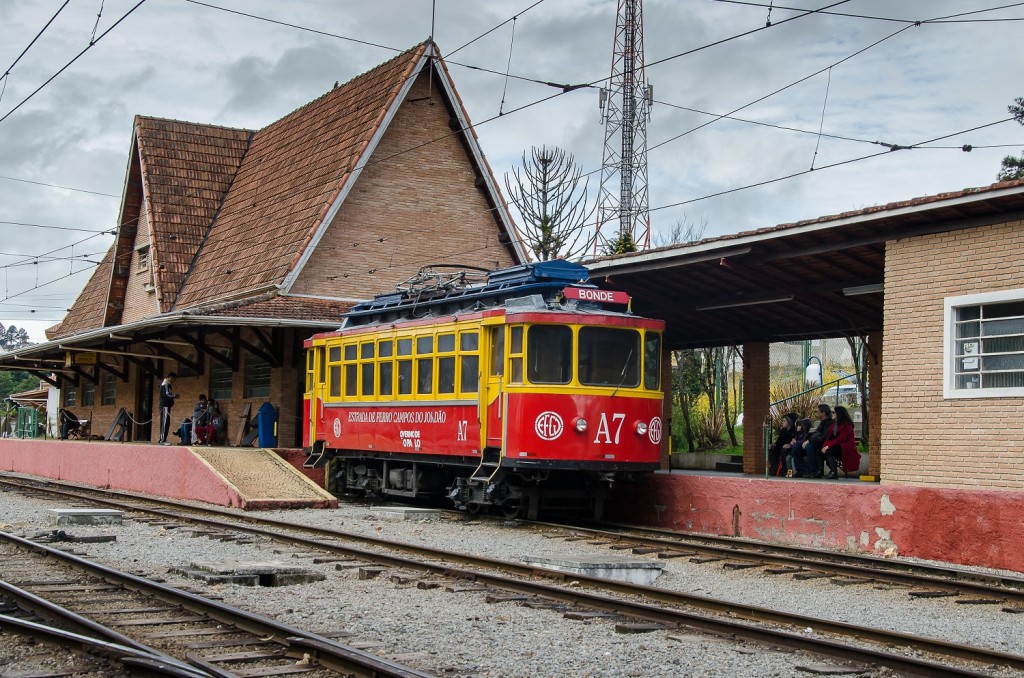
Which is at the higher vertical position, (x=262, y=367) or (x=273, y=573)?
(x=262, y=367)

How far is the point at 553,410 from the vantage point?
51.5 feet

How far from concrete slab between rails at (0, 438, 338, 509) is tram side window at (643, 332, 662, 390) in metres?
5.82

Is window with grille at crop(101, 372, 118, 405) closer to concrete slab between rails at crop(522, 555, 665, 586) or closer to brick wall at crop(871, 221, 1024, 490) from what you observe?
brick wall at crop(871, 221, 1024, 490)

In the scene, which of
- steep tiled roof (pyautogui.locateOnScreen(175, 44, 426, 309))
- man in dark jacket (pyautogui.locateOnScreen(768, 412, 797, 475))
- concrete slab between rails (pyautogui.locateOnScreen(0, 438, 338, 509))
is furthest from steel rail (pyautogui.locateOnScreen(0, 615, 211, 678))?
steep tiled roof (pyautogui.locateOnScreen(175, 44, 426, 309))

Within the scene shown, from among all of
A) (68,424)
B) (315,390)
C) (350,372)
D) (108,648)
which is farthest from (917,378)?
(68,424)

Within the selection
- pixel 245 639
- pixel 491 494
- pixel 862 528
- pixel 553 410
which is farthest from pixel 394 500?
pixel 245 639

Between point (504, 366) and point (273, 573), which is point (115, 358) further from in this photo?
point (273, 573)

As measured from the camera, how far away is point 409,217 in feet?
97.3

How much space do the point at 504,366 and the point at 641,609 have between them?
696 centimetres

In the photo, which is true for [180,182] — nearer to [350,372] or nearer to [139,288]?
[139,288]

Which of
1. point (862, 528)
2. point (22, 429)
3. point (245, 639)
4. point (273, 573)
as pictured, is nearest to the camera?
point (245, 639)

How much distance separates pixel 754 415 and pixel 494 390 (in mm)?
7314

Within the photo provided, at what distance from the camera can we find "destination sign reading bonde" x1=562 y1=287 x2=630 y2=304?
16.2 metres

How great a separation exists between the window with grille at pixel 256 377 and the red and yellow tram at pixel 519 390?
8151mm
